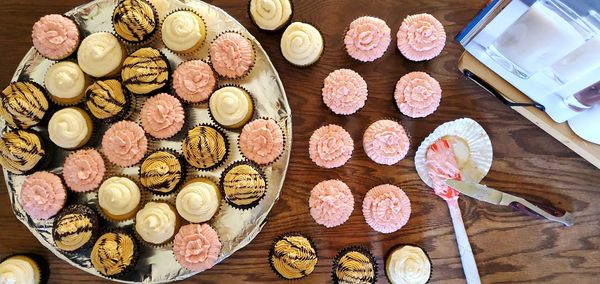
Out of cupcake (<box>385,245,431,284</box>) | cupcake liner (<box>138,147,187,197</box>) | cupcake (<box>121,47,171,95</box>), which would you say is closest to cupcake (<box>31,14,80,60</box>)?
cupcake (<box>121,47,171,95</box>)

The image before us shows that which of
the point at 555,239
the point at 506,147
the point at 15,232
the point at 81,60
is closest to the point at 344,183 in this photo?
the point at 506,147

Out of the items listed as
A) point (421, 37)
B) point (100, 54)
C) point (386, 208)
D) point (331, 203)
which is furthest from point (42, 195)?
point (421, 37)

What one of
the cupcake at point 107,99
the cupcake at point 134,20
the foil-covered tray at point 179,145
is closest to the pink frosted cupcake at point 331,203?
the foil-covered tray at point 179,145

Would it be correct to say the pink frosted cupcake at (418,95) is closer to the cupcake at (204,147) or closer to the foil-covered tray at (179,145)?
the foil-covered tray at (179,145)

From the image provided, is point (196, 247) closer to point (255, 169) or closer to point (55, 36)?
point (255, 169)

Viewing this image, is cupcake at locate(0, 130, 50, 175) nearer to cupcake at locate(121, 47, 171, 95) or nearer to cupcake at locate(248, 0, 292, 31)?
cupcake at locate(121, 47, 171, 95)

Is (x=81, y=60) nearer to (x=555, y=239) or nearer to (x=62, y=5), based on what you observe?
(x=62, y=5)
